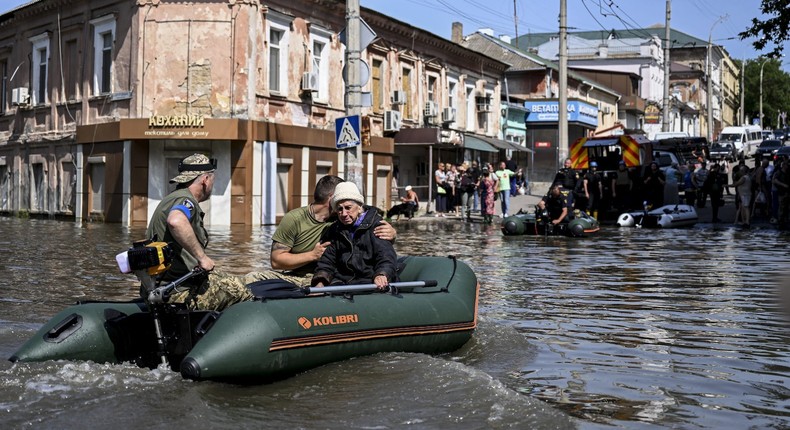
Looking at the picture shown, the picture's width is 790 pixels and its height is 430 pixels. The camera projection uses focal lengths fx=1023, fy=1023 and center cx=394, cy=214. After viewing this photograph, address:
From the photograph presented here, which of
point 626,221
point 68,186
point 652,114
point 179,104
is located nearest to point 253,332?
point 626,221

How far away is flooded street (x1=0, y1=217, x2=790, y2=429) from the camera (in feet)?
19.1

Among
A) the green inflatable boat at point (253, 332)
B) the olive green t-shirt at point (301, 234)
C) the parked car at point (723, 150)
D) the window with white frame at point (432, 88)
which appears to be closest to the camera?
the green inflatable boat at point (253, 332)

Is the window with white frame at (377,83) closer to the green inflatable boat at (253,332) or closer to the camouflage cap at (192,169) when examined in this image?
the green inflatable boat at (253,332)

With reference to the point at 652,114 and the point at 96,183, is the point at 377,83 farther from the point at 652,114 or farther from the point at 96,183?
the point at 652,114

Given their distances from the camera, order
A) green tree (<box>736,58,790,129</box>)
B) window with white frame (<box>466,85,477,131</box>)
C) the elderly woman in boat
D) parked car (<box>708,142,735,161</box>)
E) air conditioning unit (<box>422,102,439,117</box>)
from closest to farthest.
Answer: the elderly woman in boat, air conditioning unit (<box>422,102,439,117</box>), window with white frame (<box>466,85,477,131</box>), parked car (<box>708,142,735,161</box>), green tree (<box>736,58,790,129</box>)

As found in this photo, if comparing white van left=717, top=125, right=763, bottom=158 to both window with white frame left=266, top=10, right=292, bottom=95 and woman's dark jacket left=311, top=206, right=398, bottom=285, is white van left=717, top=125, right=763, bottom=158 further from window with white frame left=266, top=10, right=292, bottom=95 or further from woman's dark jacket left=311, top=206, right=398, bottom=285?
woman's dark jacket left=311, top=206, right=398, bottom=285

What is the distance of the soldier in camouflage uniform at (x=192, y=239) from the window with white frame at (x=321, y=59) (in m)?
24.2

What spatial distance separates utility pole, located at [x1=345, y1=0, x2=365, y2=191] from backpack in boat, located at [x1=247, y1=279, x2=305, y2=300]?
11.6 m

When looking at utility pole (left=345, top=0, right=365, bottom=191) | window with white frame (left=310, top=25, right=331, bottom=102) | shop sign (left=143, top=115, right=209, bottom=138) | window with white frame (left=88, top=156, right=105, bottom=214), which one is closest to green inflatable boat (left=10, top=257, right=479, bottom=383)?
utility pole (left=345, top=0, right=365, bottom=191)

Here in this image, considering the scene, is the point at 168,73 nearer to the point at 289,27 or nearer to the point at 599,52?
the point at 289,27

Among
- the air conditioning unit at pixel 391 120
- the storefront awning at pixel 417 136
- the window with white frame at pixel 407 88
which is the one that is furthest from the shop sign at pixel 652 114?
the air conditioning unit at pixel 391 120

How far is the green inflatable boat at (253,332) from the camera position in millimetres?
6500

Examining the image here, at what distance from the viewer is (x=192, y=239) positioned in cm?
679

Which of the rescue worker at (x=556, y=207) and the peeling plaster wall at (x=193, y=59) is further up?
the peeling plaster wall at (x=193, y=59)
